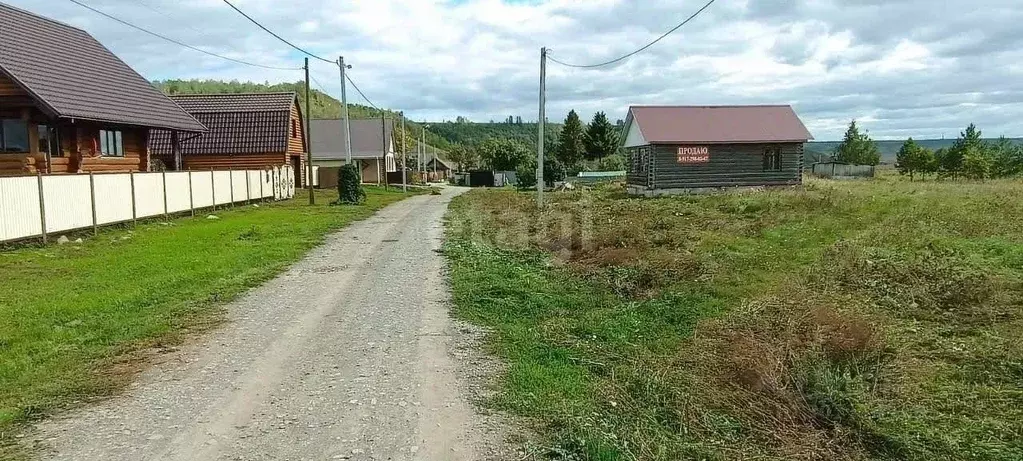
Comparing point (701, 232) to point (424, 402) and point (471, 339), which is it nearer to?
point (471, 339)

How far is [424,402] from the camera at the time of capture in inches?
209

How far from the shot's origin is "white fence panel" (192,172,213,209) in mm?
22328

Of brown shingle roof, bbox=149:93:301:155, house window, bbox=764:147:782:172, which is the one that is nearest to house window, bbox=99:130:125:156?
brown shingle roof, bbox=149:93:301:155

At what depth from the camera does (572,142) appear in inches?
2948

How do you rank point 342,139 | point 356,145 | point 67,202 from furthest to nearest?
point 342,139 → point 356,145 → point 67,202

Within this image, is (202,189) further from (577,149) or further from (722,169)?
(577,149)

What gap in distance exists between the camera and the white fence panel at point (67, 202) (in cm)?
1427

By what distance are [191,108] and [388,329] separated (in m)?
36.0

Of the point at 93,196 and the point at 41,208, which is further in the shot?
the point at 93,196

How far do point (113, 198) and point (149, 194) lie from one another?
2.10 metres

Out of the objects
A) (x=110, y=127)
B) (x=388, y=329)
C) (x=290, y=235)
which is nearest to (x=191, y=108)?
(x=110, y=127)

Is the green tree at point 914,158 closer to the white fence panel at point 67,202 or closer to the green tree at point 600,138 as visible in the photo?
the green tree at point 600,138

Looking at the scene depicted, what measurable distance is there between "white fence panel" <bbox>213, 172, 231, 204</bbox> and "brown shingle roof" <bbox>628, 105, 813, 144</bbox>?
1830 cm

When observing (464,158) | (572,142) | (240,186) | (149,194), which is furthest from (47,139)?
(464,158)
